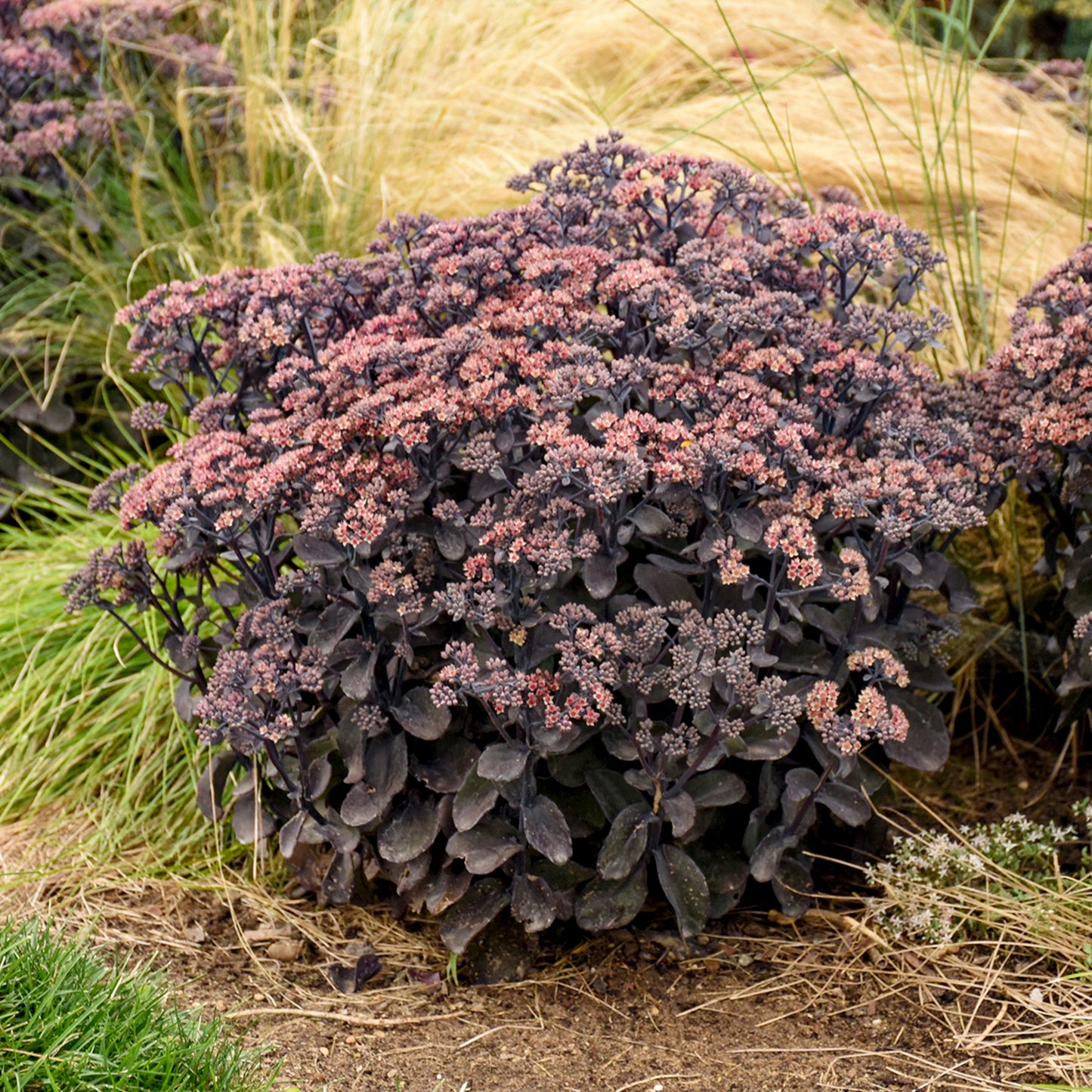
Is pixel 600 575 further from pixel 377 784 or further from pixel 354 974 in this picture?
pixel 354 974

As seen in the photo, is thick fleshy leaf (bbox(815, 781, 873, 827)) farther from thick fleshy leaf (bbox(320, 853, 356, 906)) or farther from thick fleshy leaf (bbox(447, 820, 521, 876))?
thick fleshy leaf (bbox(320, 853, 356, 906))

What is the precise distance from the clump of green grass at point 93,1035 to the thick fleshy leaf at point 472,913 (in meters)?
0.38

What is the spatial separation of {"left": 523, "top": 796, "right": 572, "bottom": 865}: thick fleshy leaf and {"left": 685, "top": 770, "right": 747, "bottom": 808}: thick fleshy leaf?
9.3 inches

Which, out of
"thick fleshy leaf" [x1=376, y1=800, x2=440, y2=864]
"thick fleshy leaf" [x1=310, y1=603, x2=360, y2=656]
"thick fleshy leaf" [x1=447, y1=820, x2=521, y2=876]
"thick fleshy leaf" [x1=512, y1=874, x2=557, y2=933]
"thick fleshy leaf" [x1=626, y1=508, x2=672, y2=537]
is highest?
"thick fleshy leaf" [x1=626, y1=508, x2=672, y2=537]

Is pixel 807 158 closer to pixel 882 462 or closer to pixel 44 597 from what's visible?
pixel 882 462

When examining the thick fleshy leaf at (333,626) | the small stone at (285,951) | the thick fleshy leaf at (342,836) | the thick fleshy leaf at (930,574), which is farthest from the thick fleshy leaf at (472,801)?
the thick fleshy leaf at (930,574)

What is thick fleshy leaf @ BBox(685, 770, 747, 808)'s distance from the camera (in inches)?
84.0

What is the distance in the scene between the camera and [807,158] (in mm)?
3738

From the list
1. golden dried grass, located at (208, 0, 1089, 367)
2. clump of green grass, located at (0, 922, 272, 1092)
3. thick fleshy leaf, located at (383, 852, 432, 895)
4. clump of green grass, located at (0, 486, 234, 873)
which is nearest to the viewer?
clump of green grass, located at (0, 922, 272, 1092)

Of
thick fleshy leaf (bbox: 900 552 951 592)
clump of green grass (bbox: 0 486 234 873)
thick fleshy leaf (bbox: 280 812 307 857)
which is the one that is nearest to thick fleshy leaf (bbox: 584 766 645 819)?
thick fleshy leaf (bbox: 280 812 307 857)

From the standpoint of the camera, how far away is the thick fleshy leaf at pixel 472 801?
2.05 metres

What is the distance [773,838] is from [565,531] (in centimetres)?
70

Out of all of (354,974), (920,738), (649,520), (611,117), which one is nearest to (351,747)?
(354,974)

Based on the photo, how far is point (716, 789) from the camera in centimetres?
214
